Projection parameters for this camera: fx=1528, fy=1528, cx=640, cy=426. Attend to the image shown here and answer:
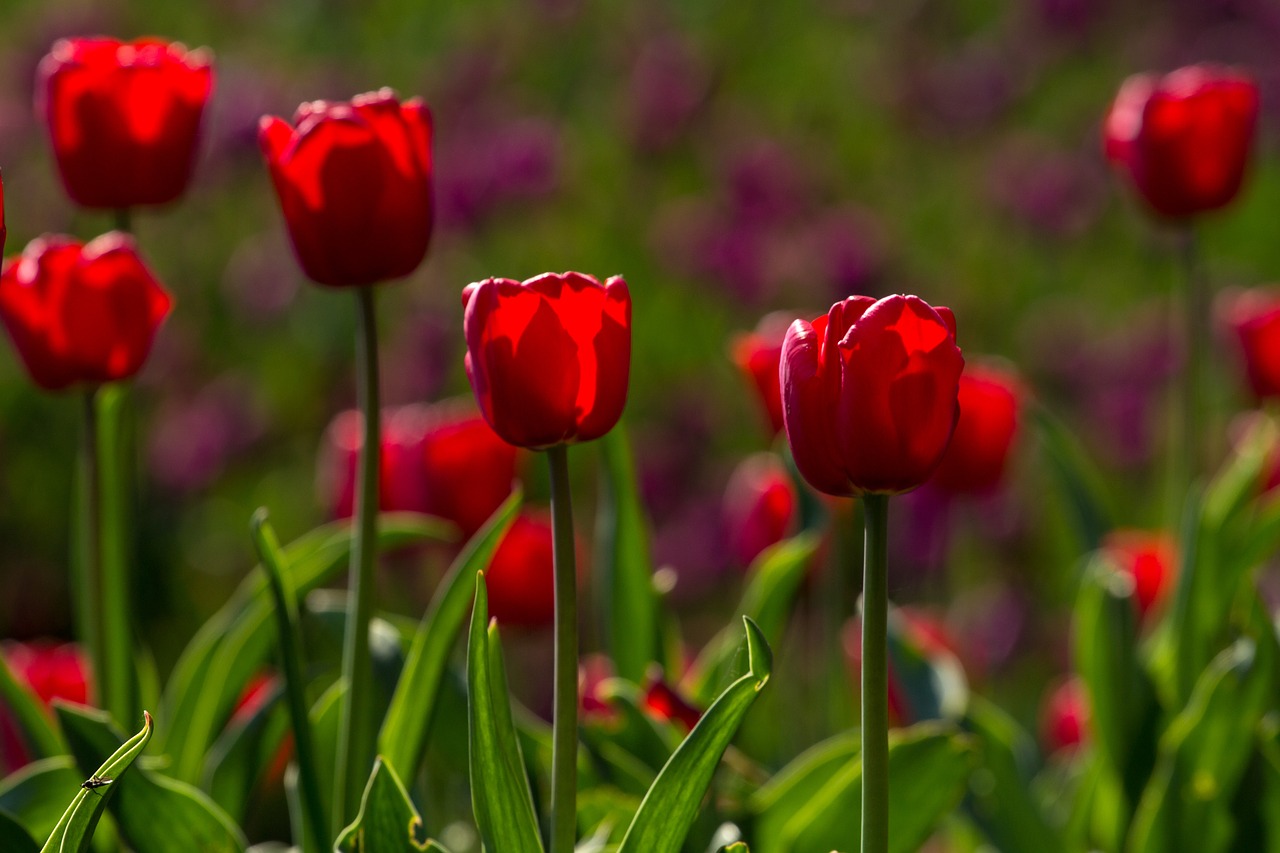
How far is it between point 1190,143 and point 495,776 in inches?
33.8

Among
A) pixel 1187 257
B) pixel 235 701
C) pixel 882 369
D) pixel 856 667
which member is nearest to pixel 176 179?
pixel 235 701

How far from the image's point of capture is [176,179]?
3.40ft

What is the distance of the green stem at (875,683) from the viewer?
665mm

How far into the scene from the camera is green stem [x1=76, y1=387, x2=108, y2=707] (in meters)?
0.93

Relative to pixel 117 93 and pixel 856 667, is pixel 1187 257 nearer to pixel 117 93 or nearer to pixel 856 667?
pixel 856 667

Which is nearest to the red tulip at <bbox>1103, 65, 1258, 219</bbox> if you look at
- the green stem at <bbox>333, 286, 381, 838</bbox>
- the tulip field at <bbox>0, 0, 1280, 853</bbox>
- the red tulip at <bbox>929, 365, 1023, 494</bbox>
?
the tulip field at <bbox>0, 0, 1280, 853</bbox>

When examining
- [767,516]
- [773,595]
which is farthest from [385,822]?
[767,516]

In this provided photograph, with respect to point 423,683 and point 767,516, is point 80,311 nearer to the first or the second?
point 423,683

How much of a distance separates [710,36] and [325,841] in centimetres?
580

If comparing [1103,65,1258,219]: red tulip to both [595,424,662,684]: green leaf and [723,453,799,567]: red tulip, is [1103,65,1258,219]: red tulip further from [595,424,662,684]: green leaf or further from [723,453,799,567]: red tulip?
[595,424,662,684]: green leaf

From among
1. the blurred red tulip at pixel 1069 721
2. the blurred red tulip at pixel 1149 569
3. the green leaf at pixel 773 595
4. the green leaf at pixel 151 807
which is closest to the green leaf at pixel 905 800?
the green leaf at pixel 773 595

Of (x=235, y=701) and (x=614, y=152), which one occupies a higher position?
(x=235, y=701)

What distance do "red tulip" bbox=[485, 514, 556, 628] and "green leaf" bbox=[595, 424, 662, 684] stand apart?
0.31m

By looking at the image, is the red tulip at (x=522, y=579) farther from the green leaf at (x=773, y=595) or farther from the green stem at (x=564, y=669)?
the green stem at (x=564, y=669)
